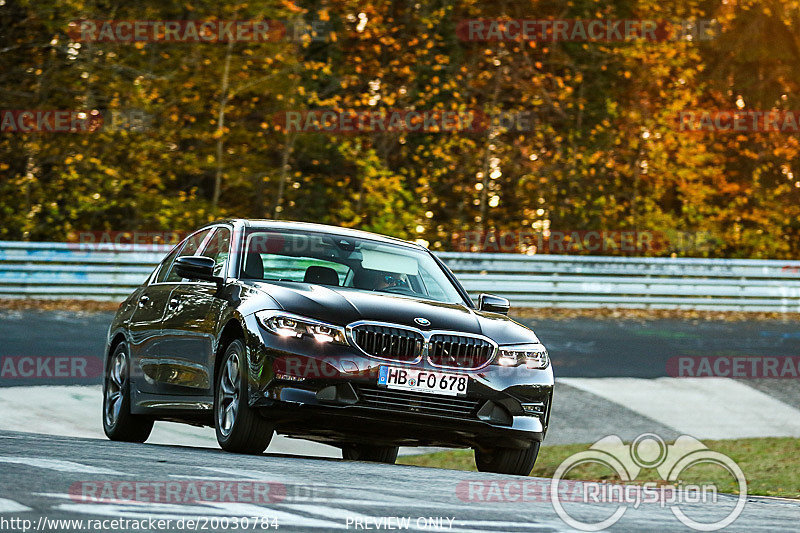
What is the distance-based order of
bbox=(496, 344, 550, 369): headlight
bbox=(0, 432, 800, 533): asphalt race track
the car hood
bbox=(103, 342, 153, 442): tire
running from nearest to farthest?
bbox=(0, 432, 800, 533): asphalt race track, the car hood, bbox=(496, 344, 550, 369): headlight, bbox=(103, 342, 153, 442): tire

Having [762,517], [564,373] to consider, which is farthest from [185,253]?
[564,373]

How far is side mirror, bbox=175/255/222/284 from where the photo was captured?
9.27 m

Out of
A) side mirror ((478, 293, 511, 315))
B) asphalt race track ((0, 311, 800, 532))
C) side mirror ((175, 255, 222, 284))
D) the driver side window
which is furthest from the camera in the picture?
side mirror ((478, 293, 511, 315))

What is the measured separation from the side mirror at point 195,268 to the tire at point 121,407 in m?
1.39

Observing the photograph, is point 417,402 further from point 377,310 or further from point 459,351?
point 377,310

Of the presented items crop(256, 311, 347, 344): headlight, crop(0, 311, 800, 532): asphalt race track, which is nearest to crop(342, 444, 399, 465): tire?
crop(0, 311, 800, 532): asphalt race track

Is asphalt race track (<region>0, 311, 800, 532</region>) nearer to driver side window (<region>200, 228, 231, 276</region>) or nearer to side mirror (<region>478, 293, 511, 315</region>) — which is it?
driver side window (<region>200, 228, 231, 276</region>)

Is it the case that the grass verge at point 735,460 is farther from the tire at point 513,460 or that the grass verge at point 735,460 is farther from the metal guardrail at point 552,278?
the metal guardrail at point 552,278

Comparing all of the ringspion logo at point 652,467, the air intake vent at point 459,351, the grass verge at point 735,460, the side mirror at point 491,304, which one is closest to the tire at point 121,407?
the side mirror at point 491,304

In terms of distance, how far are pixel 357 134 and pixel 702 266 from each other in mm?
9724

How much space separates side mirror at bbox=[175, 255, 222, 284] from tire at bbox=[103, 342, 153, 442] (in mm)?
1393

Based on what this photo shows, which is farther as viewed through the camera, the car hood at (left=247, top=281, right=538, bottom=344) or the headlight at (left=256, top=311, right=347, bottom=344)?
the car hood at (left=247, top=281, right=538, bottom=344)

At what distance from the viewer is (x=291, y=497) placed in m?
6.26

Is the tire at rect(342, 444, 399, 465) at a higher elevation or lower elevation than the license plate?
lower
